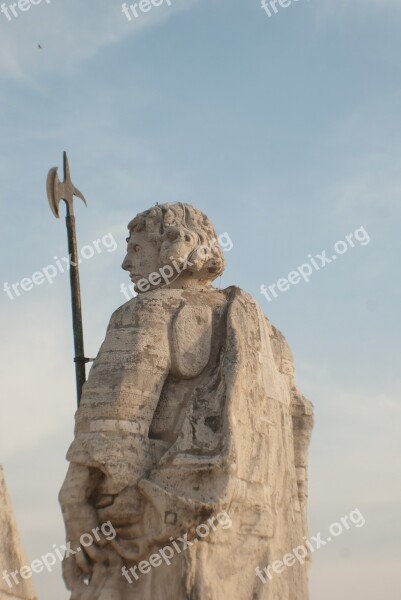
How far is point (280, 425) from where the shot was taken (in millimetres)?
12109

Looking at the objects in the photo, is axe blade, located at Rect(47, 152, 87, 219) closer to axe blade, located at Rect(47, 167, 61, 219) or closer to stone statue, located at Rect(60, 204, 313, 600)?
axe blade, located at Rect(47, 167, 61, 219)

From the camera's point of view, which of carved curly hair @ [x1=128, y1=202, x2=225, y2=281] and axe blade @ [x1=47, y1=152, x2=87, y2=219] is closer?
carved curly hair @ [x1=128, y1=202, x2=225, y2=281]

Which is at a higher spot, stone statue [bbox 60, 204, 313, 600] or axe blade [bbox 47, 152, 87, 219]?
axe blade [bbox 47, 152, 87, 219]

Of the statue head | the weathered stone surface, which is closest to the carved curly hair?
the statue head

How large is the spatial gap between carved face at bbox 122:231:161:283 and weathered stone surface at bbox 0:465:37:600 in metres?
3.75

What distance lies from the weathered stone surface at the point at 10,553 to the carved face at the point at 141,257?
375cm

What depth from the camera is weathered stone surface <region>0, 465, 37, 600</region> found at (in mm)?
8680

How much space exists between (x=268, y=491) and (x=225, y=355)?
123cm

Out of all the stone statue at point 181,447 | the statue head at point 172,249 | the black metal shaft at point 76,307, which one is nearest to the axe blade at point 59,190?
the black metal shaft at point 76,307

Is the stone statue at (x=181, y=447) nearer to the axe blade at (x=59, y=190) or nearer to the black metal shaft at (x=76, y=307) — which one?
the black metal shaft at (x=76, y=307)

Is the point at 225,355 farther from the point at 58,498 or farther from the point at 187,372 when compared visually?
the point at 58,498

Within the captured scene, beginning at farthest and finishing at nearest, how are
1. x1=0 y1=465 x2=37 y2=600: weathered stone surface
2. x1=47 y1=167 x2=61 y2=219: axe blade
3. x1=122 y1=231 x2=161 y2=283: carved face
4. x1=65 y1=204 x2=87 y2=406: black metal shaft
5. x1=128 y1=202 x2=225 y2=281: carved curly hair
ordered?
x1=47 y1=167 x2=61 y2=219: axe blade < x1=65 y1=204 x2=87 y2=406: black metal shaft < x1=122 y1=231 x2=161 y2=283: carved face < x1=128 y1=202 x2=225 y2=281: carved curly hair < x1=0 y1=465 x2=37 y2=600: weathered stone surface

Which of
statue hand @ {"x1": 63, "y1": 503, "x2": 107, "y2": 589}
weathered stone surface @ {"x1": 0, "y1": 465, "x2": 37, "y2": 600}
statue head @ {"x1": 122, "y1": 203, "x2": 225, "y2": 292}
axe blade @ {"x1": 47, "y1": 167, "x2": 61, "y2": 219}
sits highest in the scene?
axe blade @ {"x1": 47, "y1": 167, "x2": 61, "y2": 219}

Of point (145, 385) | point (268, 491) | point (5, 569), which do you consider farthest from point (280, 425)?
point (5, 569)
